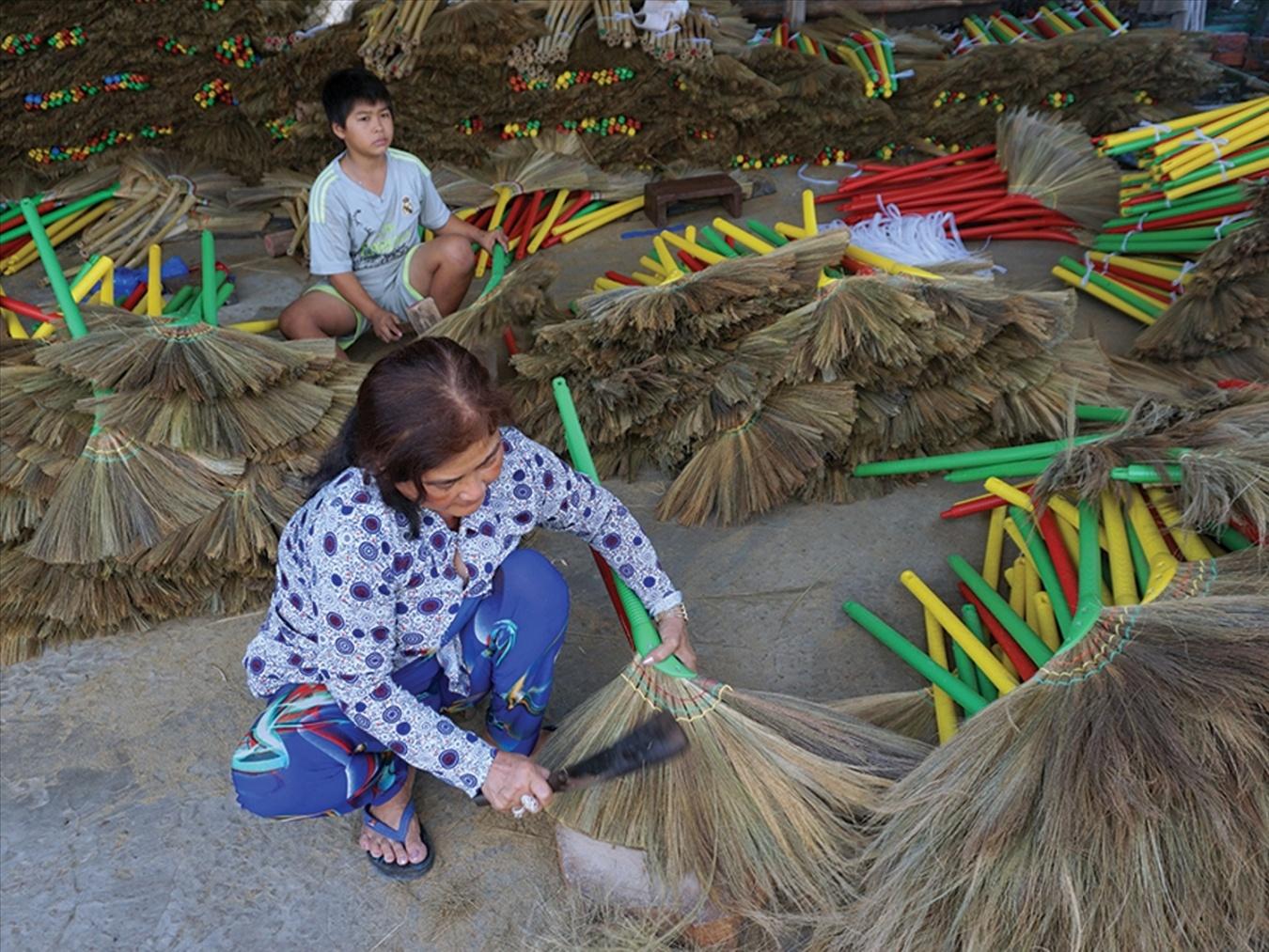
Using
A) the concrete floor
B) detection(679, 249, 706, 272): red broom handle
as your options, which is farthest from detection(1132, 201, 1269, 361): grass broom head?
detection(679, 249, 706, 272): red broom handle

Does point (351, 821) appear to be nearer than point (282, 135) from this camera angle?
Yes

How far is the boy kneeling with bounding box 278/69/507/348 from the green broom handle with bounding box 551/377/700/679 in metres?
1.17

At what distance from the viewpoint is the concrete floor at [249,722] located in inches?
74.7

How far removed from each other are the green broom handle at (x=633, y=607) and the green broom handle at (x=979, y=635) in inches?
24.2

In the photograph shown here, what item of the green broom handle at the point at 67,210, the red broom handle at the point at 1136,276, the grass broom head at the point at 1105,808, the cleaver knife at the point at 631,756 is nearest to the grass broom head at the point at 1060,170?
the red broom handle at the point at 1136,276

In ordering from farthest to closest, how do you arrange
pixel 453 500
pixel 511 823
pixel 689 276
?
pixel 689 276 < pixel 511 823 < pixel 453 500

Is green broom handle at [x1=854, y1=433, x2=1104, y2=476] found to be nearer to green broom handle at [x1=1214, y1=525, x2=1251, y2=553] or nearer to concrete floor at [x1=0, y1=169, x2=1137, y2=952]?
concrete floor at [x1=0, y1=169, x2=1137, y2=952]

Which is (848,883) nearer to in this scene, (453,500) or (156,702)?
(453,500)

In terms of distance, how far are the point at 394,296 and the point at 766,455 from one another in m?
1.34

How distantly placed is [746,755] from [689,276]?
139 centimetres

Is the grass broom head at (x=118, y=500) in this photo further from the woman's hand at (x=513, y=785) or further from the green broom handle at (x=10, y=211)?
the green broom handle at (x=10, y=211)

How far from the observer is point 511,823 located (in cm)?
204

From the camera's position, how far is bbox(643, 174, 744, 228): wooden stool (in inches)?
A: 164

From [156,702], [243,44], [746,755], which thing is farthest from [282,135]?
[746,755]
